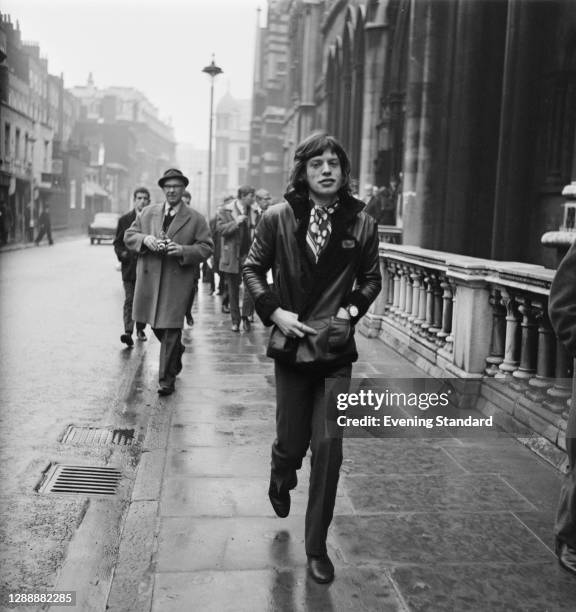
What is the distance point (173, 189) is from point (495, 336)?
3.00m

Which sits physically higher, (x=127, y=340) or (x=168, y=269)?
(x=168, y=269)

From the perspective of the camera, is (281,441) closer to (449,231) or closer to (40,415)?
(40,415)

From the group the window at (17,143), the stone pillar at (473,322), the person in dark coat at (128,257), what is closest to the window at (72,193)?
the window at (17,143)

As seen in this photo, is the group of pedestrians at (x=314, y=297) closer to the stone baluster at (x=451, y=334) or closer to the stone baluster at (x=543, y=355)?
→ the stone baluster at (x=543, y=355)

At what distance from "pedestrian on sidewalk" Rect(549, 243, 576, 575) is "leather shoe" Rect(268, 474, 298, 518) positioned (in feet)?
4.15

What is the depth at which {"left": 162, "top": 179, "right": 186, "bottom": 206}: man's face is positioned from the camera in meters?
7.57

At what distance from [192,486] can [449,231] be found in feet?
34.8

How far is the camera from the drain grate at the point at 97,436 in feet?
20.5

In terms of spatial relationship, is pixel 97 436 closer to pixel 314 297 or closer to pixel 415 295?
pixel 314 297

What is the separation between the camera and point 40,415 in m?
7.05

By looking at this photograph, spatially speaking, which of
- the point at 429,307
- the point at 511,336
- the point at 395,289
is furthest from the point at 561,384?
the point at 395,289

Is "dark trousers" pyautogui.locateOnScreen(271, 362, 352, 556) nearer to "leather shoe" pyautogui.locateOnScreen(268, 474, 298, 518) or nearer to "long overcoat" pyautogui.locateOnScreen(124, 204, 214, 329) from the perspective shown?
"leather shoe" pyautogui.locateOnScreen(268, 474, 298, 518)

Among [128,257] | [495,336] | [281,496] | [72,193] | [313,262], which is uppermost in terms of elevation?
[72,193]

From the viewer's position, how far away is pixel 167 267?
782cm
